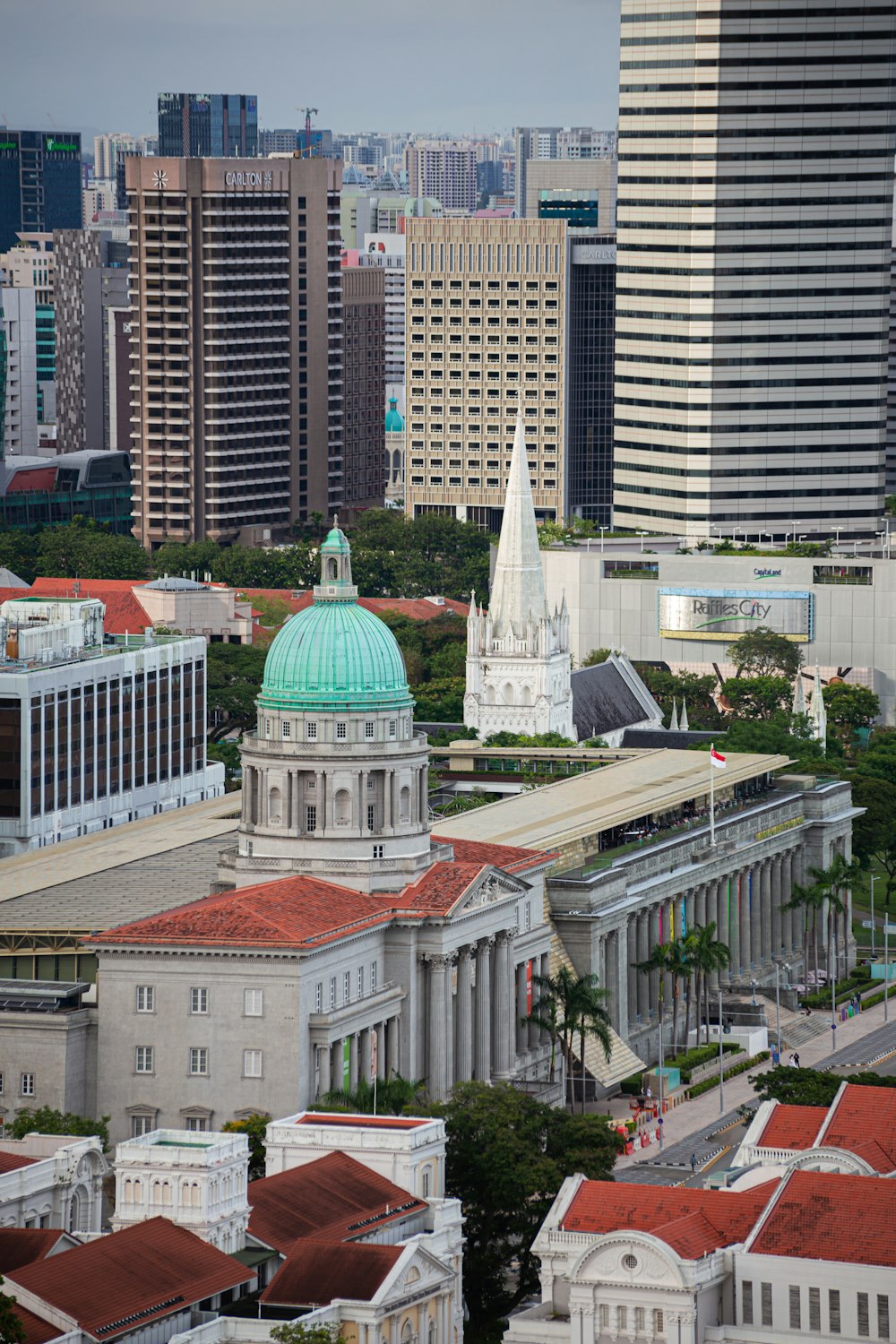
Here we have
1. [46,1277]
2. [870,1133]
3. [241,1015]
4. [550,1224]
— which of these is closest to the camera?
[46,1277]

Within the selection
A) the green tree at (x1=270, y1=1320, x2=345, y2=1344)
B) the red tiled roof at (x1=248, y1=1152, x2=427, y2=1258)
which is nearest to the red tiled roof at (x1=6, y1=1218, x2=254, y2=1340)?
the green tree at (x1=270, y1=1320, x2=345, y2=1344)

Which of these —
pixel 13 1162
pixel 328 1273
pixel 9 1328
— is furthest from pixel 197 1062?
pixel 9 1328

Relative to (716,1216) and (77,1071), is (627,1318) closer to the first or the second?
(716,1216)

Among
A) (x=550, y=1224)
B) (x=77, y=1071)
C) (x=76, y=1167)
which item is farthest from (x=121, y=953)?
(x=550, y=1224)

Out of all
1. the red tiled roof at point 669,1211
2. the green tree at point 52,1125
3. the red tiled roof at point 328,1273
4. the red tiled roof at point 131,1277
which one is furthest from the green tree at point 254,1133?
the red tiled roof at point 131,1277

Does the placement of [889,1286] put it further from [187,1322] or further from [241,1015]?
[241,1015]

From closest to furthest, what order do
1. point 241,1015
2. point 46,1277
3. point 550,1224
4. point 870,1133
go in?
1. point 46,1277
2. point 550,1224
3. point 870,1133
4. point 241,1015

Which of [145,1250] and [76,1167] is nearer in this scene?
[145,1250]
